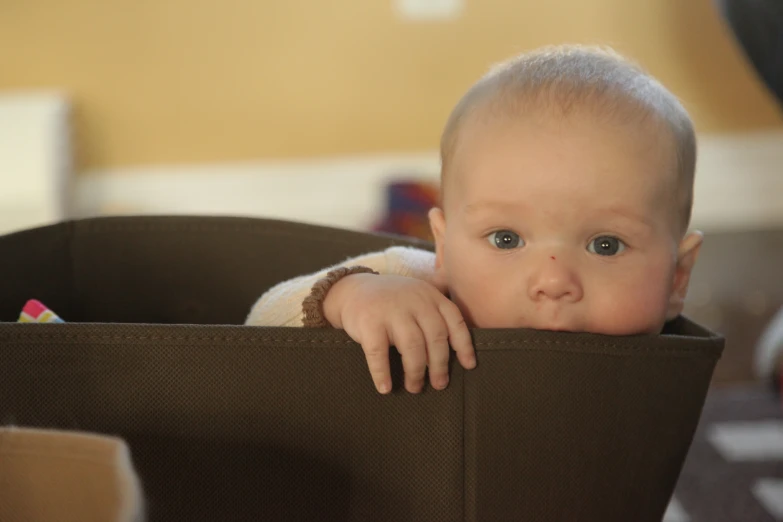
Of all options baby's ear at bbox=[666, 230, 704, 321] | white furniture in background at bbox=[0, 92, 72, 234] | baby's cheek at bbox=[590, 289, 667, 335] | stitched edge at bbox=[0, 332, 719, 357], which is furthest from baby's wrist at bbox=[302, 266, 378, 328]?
white furniture in background at bbox=[0, 92, 72, 234]

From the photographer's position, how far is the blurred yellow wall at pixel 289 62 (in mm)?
1906

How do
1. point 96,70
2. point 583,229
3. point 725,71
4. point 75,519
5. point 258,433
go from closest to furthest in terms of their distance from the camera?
point 75,519
point 258,433
point 583,229
point 96,70
point 725,71

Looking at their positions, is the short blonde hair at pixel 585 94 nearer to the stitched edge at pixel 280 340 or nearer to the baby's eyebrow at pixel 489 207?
the baby's eyebrow at pixel 489 207

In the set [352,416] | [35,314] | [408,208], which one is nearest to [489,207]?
[352,416]

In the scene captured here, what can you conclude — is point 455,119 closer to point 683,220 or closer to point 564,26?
point 683,220

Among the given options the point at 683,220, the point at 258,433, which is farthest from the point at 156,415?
the point at 683,220

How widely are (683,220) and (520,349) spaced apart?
269mm

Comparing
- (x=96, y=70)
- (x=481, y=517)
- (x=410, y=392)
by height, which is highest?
(x=96, y=70)

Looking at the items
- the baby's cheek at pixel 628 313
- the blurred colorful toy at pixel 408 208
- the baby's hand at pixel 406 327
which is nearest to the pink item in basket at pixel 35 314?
the baby's hand at pixel 406 327

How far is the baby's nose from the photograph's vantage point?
2.30ft

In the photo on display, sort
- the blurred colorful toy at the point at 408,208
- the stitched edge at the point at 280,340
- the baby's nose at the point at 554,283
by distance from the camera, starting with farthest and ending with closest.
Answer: the blurred colorful toy at the point at 408,208
the baby's nose at the point at 554,283
the stitched edge at the point at 280,340

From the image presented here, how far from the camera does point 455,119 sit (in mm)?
819

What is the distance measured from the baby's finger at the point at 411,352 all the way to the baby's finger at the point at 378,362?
0.01m

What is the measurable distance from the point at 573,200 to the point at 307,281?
27 centimetres
